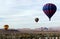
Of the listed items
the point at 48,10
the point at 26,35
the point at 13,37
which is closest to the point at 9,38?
the point at 13,37

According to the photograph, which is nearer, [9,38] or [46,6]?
[9,38]

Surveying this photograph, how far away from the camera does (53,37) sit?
11.6 metres

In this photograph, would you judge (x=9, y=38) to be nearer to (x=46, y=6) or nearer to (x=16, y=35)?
(x=16, y=35)

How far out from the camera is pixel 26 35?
1170 cm

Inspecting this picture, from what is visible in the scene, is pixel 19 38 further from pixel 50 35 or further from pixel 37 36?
pixel 50 35

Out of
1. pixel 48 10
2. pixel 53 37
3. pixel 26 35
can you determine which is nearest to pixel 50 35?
pixel 53 37

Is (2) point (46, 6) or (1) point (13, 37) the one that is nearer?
(1) point (13, 37)

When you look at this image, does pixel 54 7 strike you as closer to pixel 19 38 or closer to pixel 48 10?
pixel 48 10

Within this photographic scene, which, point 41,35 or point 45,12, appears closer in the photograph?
point 41,35

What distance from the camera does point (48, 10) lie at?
33281 millimetres

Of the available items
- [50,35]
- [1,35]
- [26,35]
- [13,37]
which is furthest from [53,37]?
[1,35]

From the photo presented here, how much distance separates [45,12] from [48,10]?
31.1 inches

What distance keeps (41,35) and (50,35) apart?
497mm

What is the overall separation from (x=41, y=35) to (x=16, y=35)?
1.40 meters
